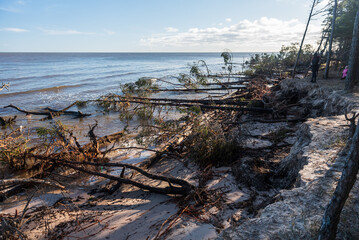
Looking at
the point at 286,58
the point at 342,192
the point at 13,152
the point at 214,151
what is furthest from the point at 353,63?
the point at 286,58

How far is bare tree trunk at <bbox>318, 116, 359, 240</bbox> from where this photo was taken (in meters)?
1.53

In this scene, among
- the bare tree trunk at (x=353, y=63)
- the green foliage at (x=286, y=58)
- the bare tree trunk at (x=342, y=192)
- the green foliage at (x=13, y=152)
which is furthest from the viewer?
the green foliage at (x=286, y=58)

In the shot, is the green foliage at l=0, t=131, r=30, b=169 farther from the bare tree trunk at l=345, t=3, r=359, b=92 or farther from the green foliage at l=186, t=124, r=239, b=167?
the bare tree trunk at l=345, t=3, r=359, b=92

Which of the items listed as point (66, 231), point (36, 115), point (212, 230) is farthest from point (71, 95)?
point (212, 230)

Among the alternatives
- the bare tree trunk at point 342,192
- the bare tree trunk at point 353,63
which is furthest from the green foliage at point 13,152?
the bare tree trunk at point 353,63

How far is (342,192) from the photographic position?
5.25ft

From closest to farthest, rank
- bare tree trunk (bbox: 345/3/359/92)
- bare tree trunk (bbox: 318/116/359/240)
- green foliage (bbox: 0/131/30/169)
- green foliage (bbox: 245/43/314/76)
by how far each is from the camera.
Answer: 1. bare tree trunk (bbox: 318/116/359/240)
2. green foliage (bbox: 0/131/30/169)
3. bare tree trunk (bbox: 345/3/359/92)
4. green foliage (bbox: 245/43/314/76)

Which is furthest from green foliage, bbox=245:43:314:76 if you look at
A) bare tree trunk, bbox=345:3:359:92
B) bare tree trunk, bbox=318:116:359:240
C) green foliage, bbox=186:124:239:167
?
bare tree trunk, bbox=318:116:359:240

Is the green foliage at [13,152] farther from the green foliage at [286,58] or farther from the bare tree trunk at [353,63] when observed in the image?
the green foliage at [286,58]

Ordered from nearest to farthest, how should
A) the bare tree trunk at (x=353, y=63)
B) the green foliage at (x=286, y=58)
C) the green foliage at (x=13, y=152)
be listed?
1. the green foliage at (x=13, y=152)
2. the bare tree trunk at (x=353, y=63)
3. the green foliage at (x=286, y=58)

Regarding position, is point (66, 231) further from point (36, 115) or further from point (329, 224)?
point (36, 115)

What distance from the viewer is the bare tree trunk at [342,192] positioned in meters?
1.53

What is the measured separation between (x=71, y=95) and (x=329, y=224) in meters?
19.7

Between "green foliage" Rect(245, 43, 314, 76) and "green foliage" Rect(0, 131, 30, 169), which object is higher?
"green foliage" Rect(245, 43, 314, 76)
